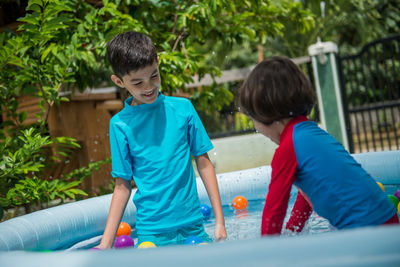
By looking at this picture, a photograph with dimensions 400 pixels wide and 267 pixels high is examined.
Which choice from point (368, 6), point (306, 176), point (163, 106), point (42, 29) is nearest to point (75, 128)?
point (42, 29)

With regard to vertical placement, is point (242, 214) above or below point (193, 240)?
below

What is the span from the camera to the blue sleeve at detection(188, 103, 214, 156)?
2.47m

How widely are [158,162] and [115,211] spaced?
38 cm

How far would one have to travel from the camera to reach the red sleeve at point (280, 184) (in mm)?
1638

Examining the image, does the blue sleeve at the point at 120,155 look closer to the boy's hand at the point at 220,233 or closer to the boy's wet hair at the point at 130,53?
the boy's wet hair at the point at 130,53

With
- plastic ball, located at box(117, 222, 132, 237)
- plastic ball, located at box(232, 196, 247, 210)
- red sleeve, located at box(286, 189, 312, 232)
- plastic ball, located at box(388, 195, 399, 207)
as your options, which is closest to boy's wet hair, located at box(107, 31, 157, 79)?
red sleeve, located at box(286, 189, 312, 232)

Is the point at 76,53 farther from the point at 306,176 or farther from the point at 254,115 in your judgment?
the point at 306,176

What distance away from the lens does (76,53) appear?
13.1 ft

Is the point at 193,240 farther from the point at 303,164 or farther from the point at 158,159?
the point at 303,164

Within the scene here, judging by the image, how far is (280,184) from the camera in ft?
5.43

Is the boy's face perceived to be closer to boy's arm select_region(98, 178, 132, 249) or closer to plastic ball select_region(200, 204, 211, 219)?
boy's arm select_region(98, 178, 132, 249)

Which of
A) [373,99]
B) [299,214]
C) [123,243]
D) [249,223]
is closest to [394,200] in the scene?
[249,223]

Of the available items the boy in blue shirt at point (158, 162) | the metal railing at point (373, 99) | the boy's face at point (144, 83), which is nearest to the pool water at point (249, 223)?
the boy in blue shirt at point (158, 162)

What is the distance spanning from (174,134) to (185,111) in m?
0.17
